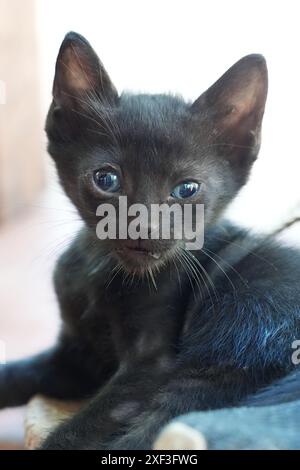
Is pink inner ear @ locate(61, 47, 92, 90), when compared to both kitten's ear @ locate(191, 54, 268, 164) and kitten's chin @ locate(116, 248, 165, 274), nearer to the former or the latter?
kitten's ear @ locate(191, 54, 268, 164)

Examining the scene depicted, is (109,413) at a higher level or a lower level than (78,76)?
lower

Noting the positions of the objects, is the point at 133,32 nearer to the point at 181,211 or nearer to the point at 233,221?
the point at 233,221

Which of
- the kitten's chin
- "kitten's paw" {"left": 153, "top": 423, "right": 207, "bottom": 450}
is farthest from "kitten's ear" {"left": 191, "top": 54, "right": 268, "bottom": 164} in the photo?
"kitten's paw" {"left": 153, "top": 423, "right": 207, "bottom": 450}

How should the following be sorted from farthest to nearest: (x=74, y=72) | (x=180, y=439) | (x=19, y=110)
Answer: (x=19, y=110) < (x=74, y=72) < (x=180, y=439)

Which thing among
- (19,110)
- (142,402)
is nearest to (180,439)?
(142,402)

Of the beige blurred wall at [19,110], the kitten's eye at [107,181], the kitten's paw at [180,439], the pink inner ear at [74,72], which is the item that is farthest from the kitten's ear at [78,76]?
the beige blurred wall at [19,110]

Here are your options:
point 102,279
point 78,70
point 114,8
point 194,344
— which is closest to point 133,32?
point 114,8

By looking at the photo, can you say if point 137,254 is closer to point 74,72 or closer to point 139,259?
point 139,259
